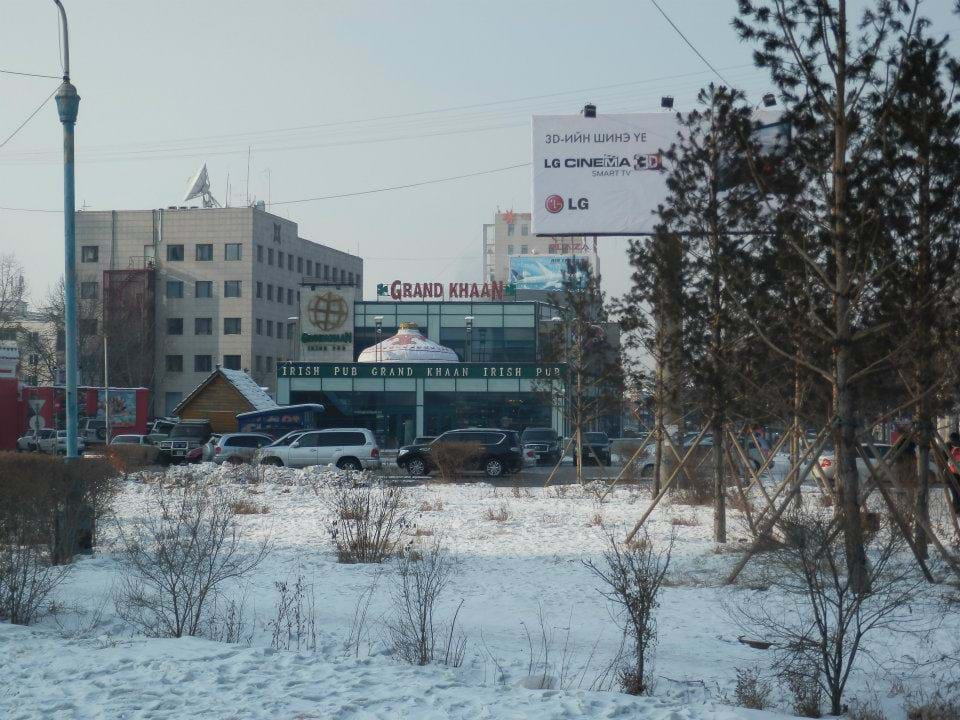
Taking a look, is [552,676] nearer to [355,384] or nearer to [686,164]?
[686,164]

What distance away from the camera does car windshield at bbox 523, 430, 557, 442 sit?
45500 millimetres

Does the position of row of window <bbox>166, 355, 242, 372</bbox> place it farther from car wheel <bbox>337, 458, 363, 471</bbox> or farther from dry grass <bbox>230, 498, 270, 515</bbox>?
dry grass <bbox>230, 498, 270, 515</bbox>

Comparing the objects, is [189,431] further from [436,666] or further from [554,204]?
[436,666]

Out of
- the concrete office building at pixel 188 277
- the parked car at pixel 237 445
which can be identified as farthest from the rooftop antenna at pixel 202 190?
the parked car at pixel 237 445

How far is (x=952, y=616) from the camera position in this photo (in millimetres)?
9805

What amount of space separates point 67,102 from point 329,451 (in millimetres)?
22768

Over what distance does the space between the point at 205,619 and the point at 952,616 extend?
23.0ft

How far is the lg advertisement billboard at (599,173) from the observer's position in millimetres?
27641

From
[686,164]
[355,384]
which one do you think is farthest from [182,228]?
[686,164]

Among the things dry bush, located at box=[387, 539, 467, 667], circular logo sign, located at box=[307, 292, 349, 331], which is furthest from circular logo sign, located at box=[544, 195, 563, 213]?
circular logo sign, located at box=[307, 292, 349, 331]

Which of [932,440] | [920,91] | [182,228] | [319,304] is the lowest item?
[932,440]

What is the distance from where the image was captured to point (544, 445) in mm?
44031

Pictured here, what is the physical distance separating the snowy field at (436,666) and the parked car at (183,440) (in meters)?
27.4

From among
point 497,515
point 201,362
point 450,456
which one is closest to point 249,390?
point 201,362
